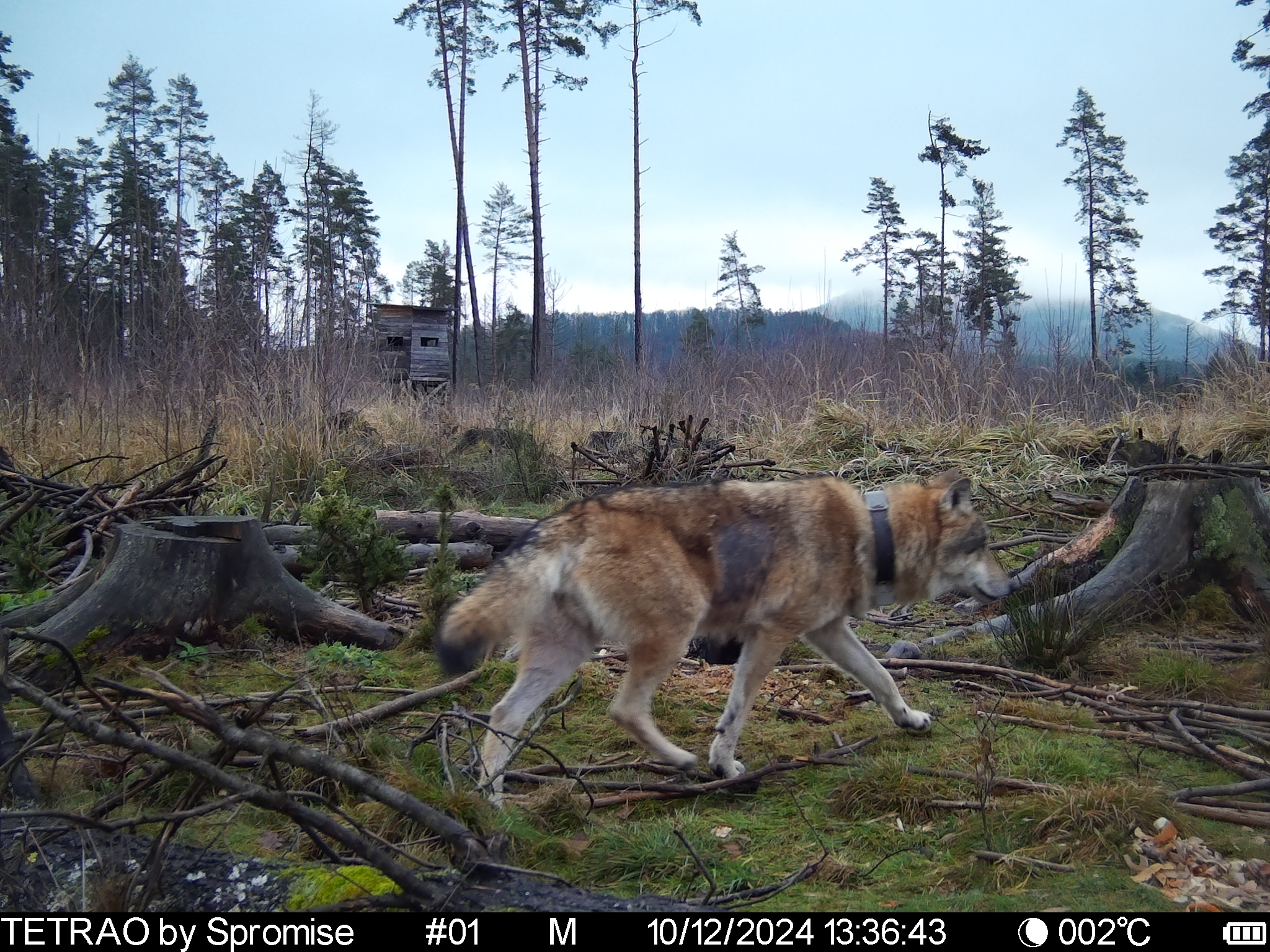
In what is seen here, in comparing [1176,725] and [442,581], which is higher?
[442,581]

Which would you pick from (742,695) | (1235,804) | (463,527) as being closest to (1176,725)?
(1235,804)

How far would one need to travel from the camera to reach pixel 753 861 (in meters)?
3.11

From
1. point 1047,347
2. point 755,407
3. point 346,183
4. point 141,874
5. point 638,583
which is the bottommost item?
point 141,874

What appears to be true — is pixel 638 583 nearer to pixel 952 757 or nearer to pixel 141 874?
pixel 952 757

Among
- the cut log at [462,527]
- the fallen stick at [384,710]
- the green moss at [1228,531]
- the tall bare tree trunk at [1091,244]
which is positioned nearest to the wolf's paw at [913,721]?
the fallen stick at [384,710]

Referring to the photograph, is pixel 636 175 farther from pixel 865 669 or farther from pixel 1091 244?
pixel 865 669

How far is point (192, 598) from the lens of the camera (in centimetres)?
539

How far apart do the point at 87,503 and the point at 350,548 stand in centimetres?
237

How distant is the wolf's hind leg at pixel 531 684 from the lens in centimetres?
373

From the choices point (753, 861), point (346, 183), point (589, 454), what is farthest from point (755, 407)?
point (346, 183)

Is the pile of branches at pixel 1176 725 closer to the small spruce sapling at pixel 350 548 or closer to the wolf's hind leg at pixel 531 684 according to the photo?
the wolf's hind leg at pixel 531 684

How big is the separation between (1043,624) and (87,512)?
7.30m

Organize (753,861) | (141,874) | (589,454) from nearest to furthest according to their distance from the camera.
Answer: (141,874), (753,861), (589,454)
